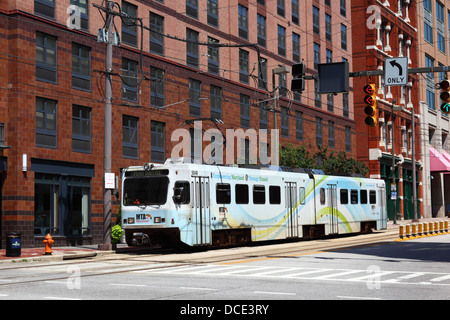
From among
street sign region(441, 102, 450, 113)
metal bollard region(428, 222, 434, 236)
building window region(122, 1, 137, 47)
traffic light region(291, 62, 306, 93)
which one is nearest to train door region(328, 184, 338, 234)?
metal bollard region(428, 222, 434, 236)

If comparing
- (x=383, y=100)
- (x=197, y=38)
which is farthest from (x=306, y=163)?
(x=383, y=100)

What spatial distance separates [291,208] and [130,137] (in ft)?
32.9

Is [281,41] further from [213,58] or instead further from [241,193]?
[241,193]

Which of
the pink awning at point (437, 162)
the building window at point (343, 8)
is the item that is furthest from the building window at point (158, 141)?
the pink awning at point (437, 162)

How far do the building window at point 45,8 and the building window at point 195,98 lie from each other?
11331mm

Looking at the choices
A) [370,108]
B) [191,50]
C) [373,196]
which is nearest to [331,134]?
[373,196]

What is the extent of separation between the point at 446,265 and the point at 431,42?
64094mm

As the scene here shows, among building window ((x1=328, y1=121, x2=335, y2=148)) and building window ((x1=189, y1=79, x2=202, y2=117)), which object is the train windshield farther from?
building window ((x1=328, y1=121, x2=335, y2=148))

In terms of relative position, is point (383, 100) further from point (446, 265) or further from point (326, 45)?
point (446, 265)

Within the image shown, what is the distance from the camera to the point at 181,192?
80.5ft

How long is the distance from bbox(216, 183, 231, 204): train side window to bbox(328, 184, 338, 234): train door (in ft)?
30.9

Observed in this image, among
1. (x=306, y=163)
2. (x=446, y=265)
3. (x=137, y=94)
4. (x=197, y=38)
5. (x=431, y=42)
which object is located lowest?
(x=446, y=265)

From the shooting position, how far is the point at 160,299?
11453mm

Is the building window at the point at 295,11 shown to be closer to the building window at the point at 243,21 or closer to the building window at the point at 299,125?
the building window at the point at 299,125
